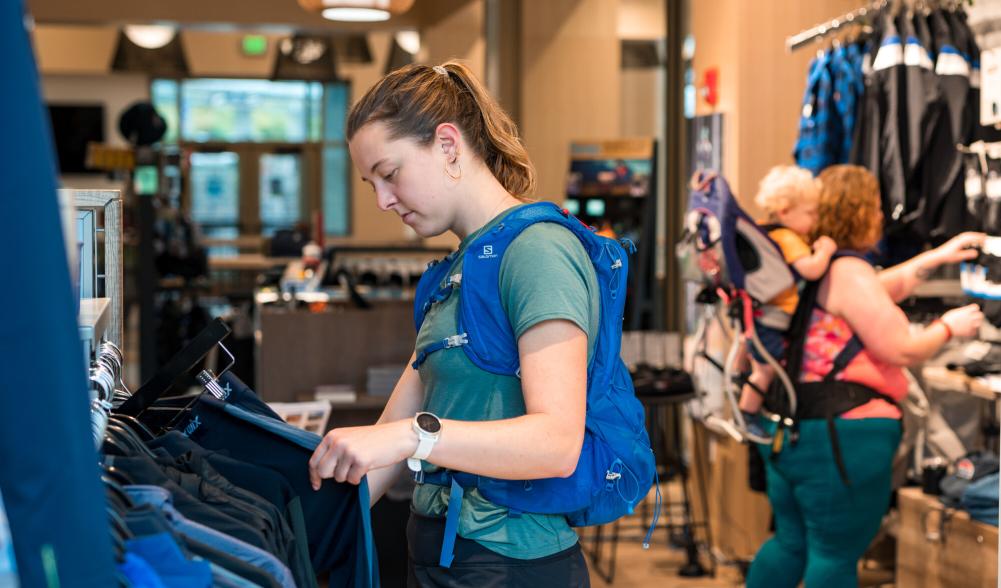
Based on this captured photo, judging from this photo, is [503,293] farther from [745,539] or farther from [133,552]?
[745,539]

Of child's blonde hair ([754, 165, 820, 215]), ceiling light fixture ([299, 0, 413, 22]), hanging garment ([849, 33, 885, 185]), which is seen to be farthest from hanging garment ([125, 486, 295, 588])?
ceiling light fixture ([299, 0, 413, 22])

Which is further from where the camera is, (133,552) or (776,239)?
(776,239)

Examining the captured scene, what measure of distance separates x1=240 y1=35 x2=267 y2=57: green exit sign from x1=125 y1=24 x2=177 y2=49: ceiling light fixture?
3518 mm

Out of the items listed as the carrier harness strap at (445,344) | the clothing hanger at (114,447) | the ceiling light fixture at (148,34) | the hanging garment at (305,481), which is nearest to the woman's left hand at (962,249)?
the carrier harness strap at (445,344)

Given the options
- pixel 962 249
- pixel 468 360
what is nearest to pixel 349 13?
pixel 962 249

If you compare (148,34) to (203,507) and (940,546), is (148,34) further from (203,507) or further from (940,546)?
(203,507)

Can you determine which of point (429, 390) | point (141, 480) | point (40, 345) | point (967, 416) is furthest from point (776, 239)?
point (40, 345)

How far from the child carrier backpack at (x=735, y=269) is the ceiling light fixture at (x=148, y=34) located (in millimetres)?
6966

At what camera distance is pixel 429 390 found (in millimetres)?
1682

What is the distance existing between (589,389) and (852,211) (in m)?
2.35

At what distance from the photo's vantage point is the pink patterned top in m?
3.45

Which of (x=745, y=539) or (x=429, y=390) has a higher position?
(x=429, y=390)

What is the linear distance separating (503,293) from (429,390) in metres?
0.21

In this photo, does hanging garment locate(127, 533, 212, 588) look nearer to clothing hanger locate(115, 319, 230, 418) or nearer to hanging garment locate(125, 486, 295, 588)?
hanging garment locate(125, 486, 295, 588)
